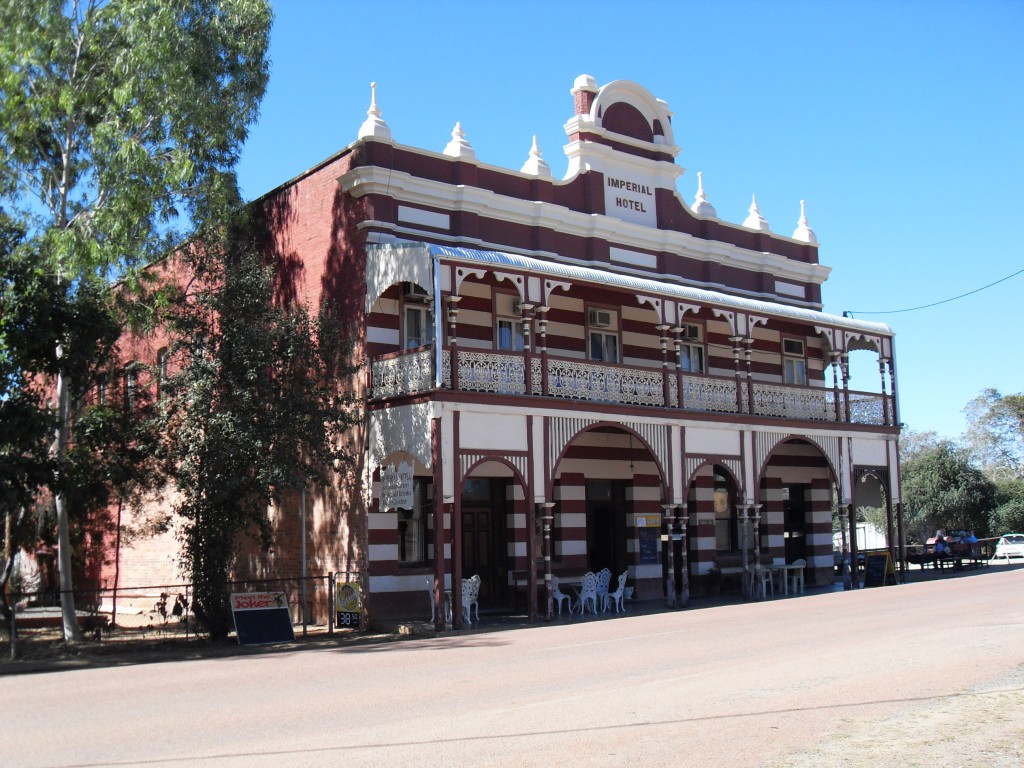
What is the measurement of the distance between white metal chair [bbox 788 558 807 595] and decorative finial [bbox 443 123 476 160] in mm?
13171

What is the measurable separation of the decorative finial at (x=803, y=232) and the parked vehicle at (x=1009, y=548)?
19960 mm

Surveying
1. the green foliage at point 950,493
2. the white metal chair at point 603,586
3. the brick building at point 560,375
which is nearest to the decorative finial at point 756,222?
the brick building at point 560,375

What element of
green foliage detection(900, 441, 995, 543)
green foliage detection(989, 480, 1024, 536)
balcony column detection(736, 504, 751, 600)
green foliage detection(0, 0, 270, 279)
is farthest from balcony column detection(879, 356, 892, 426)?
green foliage detection(989, 480, 1024, 536)

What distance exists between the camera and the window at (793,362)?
1219 inches

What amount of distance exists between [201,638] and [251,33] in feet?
41.8

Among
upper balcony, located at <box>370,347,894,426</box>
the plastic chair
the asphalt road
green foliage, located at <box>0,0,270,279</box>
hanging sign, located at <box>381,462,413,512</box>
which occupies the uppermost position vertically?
green foliage, located at <box>0,0,270,279</box>

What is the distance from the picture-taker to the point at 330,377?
66.3 feet

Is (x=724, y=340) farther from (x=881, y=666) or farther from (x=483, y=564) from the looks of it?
(x=881, y=666)

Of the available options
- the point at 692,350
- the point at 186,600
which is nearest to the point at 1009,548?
the point at 692,350

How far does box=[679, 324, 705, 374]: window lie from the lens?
92.9ft

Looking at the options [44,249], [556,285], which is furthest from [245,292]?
[556,285]

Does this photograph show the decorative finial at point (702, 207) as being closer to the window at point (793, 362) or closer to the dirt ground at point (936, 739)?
the window at point (793, 362)

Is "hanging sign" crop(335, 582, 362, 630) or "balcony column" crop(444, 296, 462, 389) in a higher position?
"balcony column" crop(444, 296, 462, 389)

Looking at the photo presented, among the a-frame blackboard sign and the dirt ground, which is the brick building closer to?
the a-frame blackboard sign
